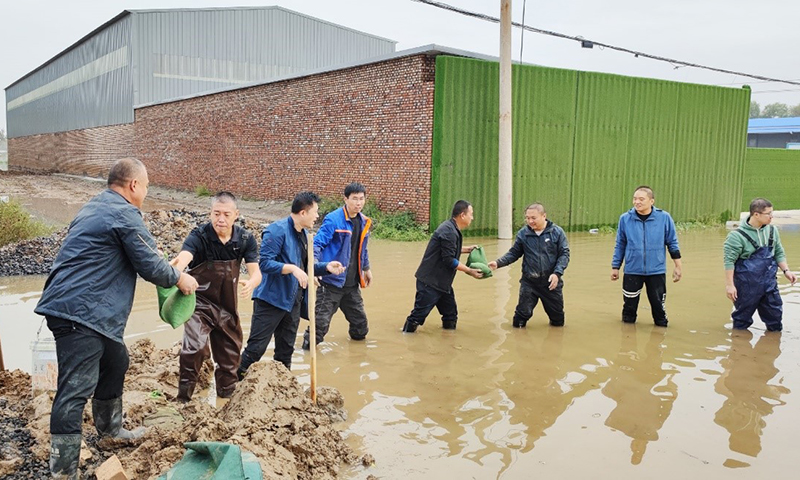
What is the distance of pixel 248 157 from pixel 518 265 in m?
15.3

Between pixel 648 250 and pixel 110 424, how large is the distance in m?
6.02

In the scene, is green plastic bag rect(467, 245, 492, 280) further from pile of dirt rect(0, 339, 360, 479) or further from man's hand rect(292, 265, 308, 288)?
pile of dirt rect(0, 339, 360, 479)

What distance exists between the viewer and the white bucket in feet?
15.9

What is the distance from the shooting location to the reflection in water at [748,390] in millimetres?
4875

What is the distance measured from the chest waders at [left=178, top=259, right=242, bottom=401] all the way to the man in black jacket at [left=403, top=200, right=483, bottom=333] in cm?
Answer: 253

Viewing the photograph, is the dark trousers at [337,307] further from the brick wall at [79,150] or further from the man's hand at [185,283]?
the brick wall at [79,150]

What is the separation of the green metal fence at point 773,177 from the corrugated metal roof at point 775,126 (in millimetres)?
32748

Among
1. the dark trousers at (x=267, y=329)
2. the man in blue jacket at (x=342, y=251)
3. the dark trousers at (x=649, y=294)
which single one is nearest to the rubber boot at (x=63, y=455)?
the dark trousers at (x=267, y=329)

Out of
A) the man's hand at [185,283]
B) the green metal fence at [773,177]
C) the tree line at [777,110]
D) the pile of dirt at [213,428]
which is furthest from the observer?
the tree line at [777,110]

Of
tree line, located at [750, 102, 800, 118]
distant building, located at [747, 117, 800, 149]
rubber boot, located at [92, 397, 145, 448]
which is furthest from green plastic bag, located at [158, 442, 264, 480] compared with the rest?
tree line, located at [750, 102, 800, 118]

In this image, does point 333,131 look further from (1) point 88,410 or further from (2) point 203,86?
(2) point 203,86

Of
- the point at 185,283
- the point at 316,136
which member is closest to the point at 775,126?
the point at 316,136

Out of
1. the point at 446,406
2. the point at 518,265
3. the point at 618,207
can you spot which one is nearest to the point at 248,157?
the point at 618,207

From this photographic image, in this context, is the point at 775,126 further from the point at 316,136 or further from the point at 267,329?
the point at 267,329
